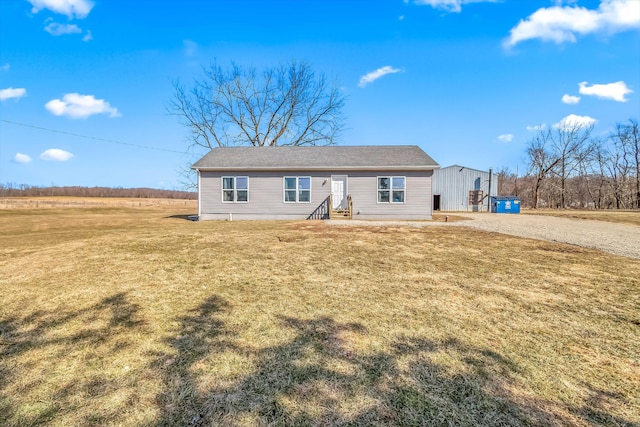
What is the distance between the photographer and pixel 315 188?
15258 mm

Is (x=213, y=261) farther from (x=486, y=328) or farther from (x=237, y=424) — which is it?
(x=486, y=328)

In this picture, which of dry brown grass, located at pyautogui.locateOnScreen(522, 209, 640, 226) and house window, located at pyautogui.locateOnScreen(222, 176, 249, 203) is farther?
house window, located at pyautogui.locateOnScreen(222, 176, 249, 203)

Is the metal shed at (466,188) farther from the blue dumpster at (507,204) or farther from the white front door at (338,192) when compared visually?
the white front door at (338,192)

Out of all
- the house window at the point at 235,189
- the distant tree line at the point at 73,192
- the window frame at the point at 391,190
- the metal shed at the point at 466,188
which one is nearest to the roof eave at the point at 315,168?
the window frame at the point at 391,190

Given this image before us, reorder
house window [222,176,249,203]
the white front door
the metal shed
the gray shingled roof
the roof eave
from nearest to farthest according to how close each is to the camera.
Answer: the roof eave
the gray shingled roof
the white front door
house window [222,176,249,203]
the metal shed

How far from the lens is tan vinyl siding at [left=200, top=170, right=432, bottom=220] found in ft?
49.3

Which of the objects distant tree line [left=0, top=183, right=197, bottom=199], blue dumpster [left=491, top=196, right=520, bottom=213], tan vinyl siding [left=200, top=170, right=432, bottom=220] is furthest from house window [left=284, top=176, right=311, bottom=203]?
distant tree line [left=0, top=183, right=197, bottom=199]

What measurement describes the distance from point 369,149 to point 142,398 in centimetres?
1656

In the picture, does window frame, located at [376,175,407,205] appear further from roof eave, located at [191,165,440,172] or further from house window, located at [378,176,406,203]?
roof eave, located at [191,165,440,172]

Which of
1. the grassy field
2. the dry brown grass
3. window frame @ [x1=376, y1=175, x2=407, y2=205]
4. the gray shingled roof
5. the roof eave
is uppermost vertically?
the gray shingled roof

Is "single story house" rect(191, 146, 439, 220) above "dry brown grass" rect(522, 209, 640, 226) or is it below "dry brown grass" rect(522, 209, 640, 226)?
above

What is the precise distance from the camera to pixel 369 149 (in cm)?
1722

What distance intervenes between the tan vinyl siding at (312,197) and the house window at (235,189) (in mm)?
193

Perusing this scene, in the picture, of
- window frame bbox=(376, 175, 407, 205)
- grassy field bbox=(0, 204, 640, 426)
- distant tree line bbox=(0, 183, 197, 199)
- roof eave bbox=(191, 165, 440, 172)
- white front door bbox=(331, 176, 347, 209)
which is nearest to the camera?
grassy field bbox=(0, 204, 640, 426)
